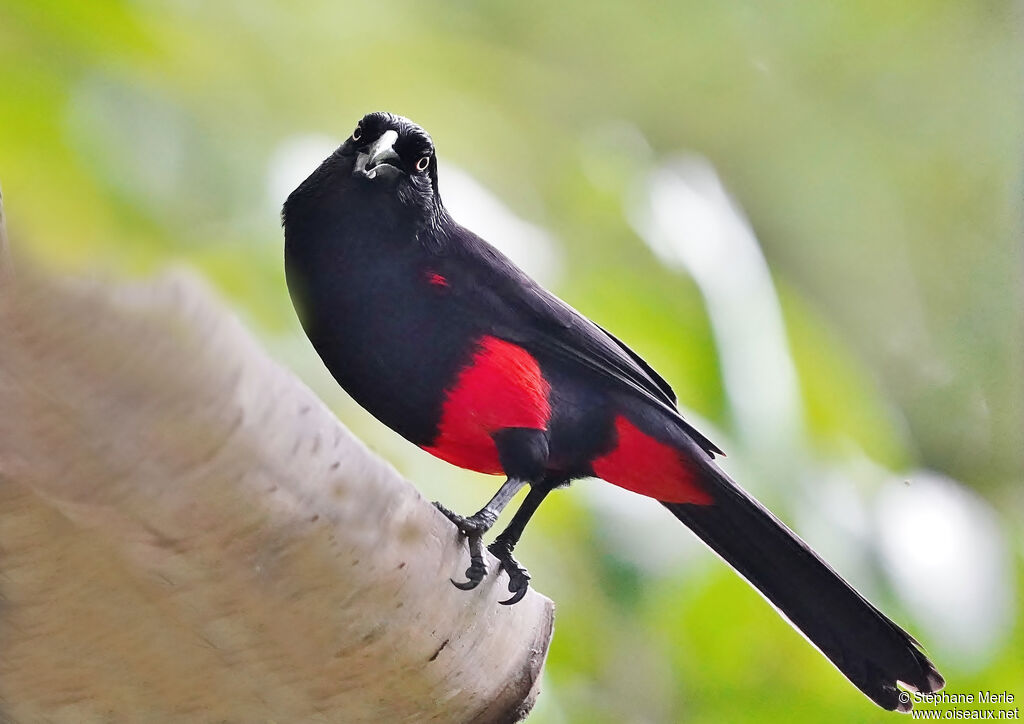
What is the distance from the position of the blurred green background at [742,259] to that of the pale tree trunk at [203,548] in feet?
0.38

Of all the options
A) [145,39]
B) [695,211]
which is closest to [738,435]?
[695,211]

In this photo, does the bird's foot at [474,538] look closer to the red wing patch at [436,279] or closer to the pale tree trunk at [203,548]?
the pale tree trunk at [203,548]

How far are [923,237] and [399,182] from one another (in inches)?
35.1

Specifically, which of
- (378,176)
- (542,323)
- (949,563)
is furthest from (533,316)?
(949,563)

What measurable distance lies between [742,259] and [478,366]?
517 mm

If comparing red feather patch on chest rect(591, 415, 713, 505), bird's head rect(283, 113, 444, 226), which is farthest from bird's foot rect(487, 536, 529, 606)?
bird's head rect(283, 113, 444, 226)

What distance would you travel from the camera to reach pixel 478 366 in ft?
2.97

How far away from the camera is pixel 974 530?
1372 millimetres

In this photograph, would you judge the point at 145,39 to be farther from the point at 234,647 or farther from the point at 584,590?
the point at 584,590

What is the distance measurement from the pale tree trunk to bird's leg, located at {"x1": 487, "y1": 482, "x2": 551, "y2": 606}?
16 mm

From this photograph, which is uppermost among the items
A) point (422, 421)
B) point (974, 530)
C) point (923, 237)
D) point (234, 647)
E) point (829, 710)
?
point (923, 237)

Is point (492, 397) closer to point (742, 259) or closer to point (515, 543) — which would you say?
point (515, 543)

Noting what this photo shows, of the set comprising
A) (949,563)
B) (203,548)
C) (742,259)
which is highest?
(742,259)

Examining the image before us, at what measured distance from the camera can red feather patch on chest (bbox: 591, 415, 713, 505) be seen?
1019 millimetres
